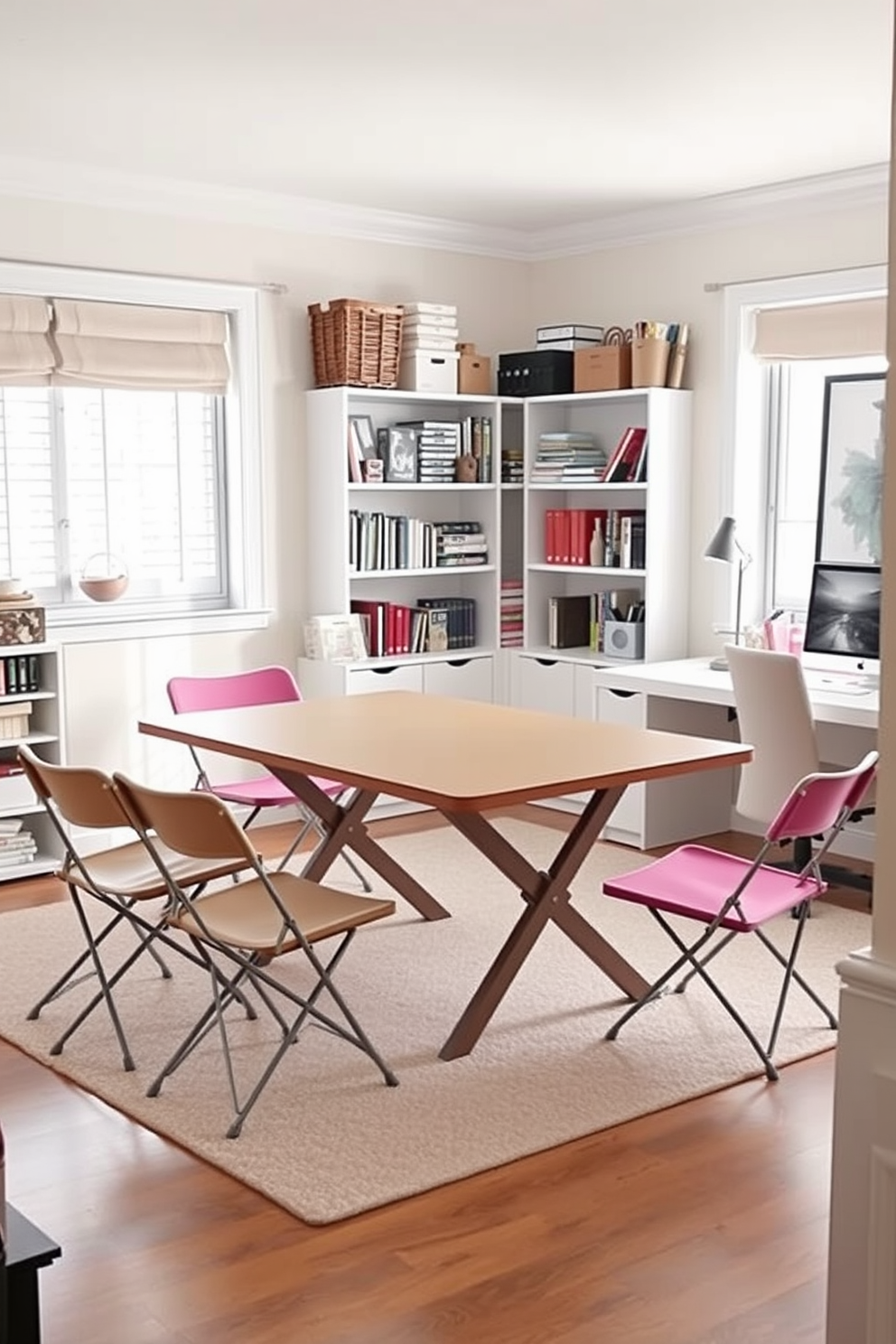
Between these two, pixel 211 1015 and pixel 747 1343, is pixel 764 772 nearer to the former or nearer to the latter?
pixel 211 1015

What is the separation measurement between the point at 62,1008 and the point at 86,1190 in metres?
1.12

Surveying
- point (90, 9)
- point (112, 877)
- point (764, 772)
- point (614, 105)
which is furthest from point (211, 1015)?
point (614, 105)

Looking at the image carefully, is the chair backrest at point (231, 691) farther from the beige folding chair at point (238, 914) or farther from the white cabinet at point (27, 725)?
the beige folding chair at point (238, 914)

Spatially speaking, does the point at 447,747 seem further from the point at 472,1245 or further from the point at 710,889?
the point at 472,1245

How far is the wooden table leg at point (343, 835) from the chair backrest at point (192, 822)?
82 cm

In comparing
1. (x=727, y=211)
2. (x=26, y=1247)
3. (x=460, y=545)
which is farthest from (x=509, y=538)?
(x=26, y=1247)

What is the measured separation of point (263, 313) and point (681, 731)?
2443mm

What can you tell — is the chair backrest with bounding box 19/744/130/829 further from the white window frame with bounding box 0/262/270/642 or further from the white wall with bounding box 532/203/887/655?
the white wall with bounding box 532/203/887/655

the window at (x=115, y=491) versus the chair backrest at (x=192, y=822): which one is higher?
the window at (x=115, y=491)

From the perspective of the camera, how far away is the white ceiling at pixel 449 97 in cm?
389

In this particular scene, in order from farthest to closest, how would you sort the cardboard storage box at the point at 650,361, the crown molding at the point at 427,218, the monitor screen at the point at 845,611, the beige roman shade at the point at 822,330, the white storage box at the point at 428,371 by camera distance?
the white storage box at the point at 428,371 → the cardboard storage box at the point at 650,361 → the beige roman shade at the point at 822,330 → the crown molding at the point at 427,218 → the monitor screen at the point at 845,611

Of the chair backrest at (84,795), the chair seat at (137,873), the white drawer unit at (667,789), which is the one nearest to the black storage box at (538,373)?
the white drawer unit at (667,789)

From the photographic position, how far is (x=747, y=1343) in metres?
2.57

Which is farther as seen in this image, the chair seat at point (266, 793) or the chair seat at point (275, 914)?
the chair seat at point (266, 793)
